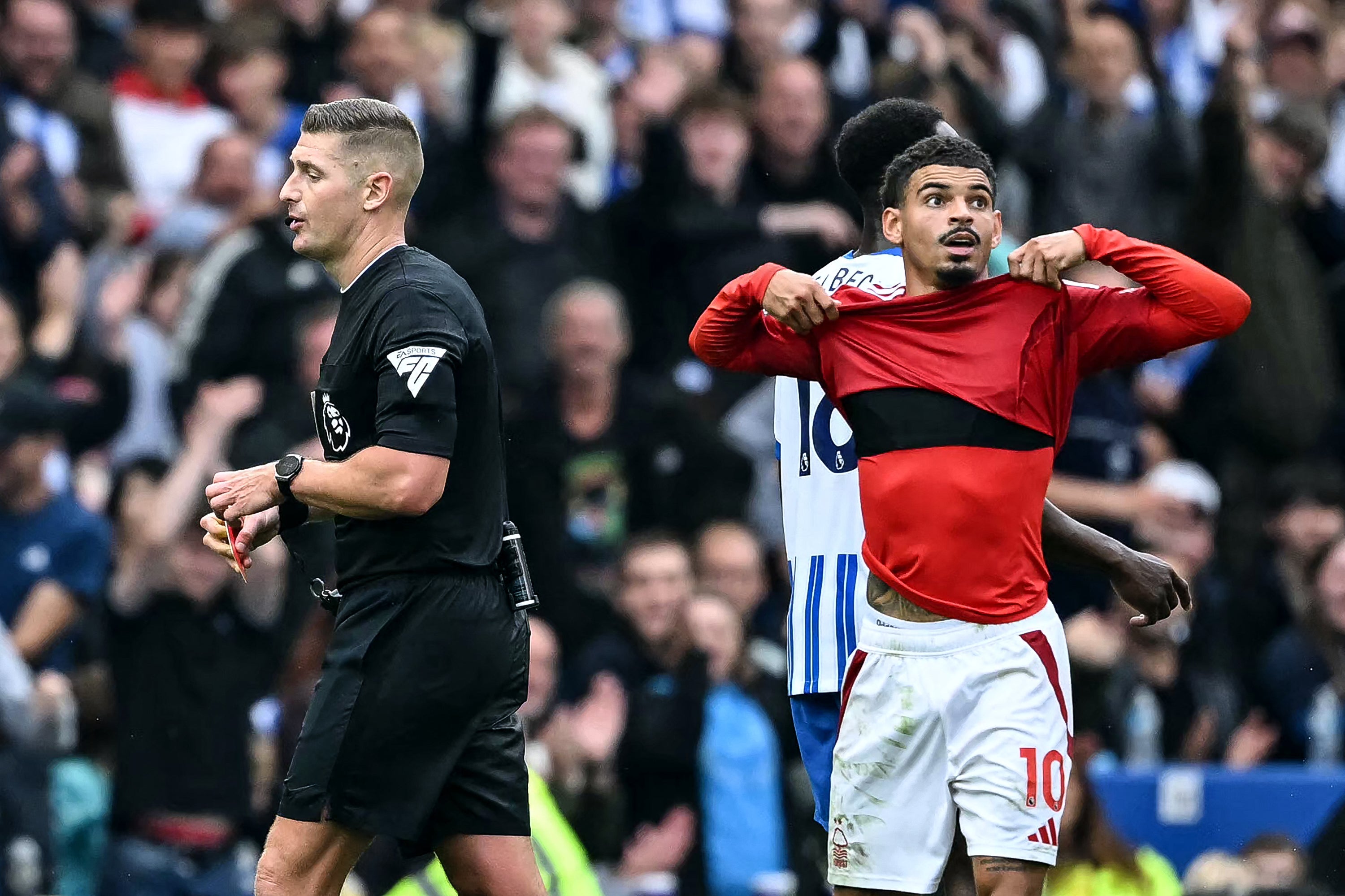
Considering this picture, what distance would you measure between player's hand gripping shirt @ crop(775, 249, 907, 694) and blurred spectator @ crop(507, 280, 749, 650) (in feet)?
12.4

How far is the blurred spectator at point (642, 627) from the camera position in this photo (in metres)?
9.65

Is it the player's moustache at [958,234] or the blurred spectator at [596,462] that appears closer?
the player's moustache at [958,234]

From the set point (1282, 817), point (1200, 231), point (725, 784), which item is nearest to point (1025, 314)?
point (725, 784)

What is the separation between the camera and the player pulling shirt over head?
5762 mm

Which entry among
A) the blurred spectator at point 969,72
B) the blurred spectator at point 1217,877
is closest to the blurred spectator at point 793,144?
the blurred spectator at point 969,72

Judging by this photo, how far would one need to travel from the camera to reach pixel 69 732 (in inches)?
343

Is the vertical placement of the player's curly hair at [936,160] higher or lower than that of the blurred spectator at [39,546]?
higher

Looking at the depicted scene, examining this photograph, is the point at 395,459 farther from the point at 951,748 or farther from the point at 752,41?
the point at 752,41

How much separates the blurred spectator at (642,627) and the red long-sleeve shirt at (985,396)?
14.1 ft

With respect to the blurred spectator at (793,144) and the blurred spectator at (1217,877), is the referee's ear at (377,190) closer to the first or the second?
the blurred spectator at (1217,877)

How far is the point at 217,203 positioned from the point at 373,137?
15.2 ft

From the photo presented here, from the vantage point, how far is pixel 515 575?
18.1 feet

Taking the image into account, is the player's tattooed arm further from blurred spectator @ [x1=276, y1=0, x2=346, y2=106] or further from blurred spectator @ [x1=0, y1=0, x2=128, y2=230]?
blurred spectator @ [x1=276, y1=0, x2=346, y2=106]

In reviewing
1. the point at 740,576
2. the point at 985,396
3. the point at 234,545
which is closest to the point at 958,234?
the point at 985,396
